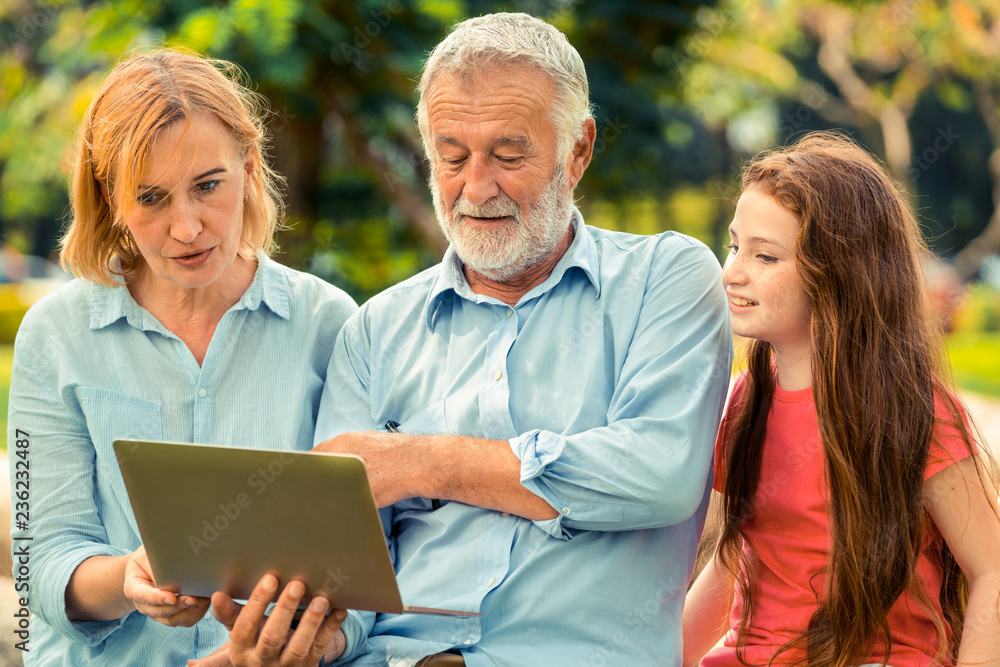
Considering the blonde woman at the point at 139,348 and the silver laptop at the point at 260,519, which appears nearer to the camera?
the silver laptop at the point at 260,519

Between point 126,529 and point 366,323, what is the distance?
821 millimetres

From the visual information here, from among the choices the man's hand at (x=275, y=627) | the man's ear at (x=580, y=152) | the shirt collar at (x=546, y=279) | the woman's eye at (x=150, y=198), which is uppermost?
the man's ear at (x=580, y=152)

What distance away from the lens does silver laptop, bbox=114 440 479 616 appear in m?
1.62

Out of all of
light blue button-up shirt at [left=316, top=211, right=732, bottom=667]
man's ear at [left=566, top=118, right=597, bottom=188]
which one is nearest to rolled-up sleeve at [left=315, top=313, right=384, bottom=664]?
light blue button-up shirt at [left=316, top=211, right=732, bottom=667]

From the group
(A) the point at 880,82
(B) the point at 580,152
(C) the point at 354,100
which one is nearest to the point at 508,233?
(B) the point at 580,152

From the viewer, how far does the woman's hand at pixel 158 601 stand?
1911 mm

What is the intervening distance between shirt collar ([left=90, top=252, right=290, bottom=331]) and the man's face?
544 millimetres

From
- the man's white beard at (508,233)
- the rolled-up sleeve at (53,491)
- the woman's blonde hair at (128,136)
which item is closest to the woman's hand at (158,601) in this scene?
the rolled-up sleeve at (53,491)

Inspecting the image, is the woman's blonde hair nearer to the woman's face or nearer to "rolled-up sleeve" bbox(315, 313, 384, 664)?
the woman's face

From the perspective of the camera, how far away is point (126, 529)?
2.36 meters

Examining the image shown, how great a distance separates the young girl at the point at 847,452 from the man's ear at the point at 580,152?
1.53 feet

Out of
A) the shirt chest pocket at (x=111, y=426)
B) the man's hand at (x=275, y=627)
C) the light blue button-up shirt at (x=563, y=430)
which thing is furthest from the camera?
the shirt chest pocket at (x=111, y=426)

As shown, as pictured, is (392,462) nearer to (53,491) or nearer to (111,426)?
(111,426)

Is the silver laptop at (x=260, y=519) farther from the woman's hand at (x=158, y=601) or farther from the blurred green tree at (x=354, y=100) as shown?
the blurred green tree at (x=354, y=100)
